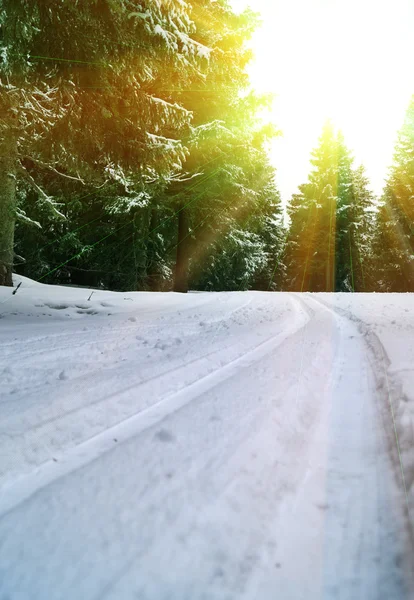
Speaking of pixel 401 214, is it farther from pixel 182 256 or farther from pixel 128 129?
pixel 128 129

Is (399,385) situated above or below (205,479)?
above

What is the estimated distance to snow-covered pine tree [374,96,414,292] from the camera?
26.8 m

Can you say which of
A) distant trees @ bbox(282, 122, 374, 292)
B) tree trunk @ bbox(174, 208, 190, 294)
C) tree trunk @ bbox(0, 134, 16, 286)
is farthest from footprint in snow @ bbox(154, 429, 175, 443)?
distant trees @ bbox(282, 122, 374, 292)

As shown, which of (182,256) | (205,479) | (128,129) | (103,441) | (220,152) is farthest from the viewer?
(182,256)

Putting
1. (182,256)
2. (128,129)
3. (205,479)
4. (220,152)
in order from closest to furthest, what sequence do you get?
(205,479) → (128,129) → (220,152) → (182,256)

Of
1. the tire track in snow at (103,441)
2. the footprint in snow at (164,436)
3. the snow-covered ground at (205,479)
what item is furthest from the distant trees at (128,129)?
the footprint in snow at (164,436)

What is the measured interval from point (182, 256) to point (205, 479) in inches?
653

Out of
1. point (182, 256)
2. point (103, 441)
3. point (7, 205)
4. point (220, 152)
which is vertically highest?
point (220, 152)

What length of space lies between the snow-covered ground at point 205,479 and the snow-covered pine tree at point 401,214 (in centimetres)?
2689

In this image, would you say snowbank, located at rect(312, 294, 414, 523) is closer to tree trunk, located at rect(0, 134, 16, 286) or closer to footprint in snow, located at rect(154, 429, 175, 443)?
footprint in snow, located at rect(154, 429, 175, 443)

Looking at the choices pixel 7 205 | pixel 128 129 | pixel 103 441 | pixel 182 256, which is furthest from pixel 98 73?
pixel 182 256

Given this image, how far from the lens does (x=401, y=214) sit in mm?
27188

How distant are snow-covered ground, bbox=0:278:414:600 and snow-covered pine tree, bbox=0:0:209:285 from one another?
4.48m

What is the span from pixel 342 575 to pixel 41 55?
6697 millimetres
